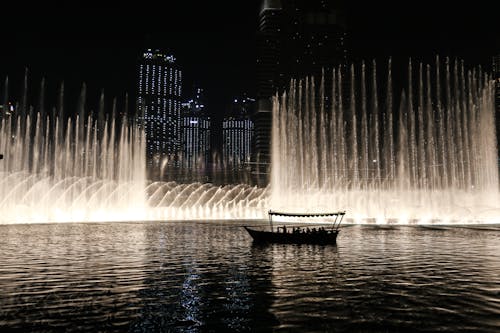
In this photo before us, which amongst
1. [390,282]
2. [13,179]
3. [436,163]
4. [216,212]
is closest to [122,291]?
[390,282]

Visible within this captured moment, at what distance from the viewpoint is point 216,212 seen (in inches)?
3383

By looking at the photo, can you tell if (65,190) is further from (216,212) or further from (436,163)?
(436,163)

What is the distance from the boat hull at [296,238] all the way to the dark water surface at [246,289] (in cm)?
341

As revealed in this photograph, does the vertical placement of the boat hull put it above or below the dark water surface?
above

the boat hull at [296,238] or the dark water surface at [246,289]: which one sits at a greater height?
the boat hull at [296,238]

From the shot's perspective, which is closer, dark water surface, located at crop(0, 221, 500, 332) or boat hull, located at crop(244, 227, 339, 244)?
dark water surface, located at crop(0, 221, 500, 332)

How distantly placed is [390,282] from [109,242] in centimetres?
2224

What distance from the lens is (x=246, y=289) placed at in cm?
1733

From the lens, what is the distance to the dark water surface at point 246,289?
1269 cm

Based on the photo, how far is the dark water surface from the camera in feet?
41.6

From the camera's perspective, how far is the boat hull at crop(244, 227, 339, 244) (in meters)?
34.5

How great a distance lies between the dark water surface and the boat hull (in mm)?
3406

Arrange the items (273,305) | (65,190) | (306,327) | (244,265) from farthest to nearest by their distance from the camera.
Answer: (65,190) < (244,265) < (273,305) < (306,327)

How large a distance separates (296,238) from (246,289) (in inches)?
709
